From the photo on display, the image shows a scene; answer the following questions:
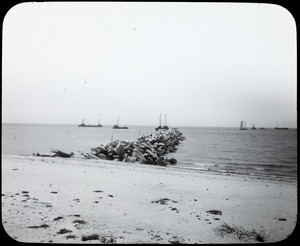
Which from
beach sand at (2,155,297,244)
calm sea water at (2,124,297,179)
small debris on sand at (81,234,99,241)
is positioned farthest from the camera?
calm sea water at (2,124,297,179)

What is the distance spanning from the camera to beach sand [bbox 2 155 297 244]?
109 inches

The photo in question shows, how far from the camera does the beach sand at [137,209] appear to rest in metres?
2.76

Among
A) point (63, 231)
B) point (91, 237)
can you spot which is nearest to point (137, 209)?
point (91, 237)

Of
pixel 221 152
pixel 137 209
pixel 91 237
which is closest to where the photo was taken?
pixel 91 237

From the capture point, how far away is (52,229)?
2764mm

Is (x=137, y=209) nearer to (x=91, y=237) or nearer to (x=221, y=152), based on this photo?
(x=91, y=237)

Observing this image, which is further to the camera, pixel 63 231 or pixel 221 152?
pixel 221 152

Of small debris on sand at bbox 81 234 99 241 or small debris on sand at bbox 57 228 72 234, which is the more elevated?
small debris on sand at bbox 57 228 72 234

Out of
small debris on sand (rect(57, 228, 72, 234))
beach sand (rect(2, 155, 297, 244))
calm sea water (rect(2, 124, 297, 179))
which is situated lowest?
calm sea water (rect(2, 124, 297, 179))

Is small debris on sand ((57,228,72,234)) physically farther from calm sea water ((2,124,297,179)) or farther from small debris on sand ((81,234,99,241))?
calm sea water ((2,124,297,179))

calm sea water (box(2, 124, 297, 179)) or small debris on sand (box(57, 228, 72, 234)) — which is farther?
calm sea water (box(2, 124, 297, 179))

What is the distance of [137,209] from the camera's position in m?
3.57

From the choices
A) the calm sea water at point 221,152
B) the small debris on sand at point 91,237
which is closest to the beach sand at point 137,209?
the small debris on sand at point 91,237

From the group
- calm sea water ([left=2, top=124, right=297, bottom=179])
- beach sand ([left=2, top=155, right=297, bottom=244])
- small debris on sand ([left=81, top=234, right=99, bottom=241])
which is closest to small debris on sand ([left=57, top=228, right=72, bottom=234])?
beach sand ([left=2, top=155, right=297, bottom=244])
